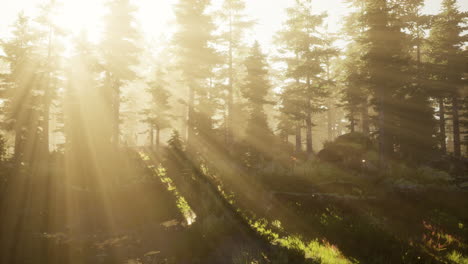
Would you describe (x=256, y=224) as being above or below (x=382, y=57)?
below

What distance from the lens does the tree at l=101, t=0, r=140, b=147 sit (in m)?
25.9

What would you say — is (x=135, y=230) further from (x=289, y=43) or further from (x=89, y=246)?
(x=289, y=43)

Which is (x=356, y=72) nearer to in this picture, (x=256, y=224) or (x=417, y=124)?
(x=417, y=124)

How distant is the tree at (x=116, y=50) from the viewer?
1019 inches

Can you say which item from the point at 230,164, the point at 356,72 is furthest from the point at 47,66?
the point at 356,72

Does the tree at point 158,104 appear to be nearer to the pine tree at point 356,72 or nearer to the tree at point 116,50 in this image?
the tree at point 116,50

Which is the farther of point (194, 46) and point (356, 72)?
point (194, 46)

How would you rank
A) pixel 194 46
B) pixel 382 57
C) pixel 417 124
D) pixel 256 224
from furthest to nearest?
pixel 194 46 → pixel 417 124 → pixel 382 57 → pixel 256 224

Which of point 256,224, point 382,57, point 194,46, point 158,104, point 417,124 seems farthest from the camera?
point 158,104

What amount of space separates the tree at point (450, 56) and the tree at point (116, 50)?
28.4m

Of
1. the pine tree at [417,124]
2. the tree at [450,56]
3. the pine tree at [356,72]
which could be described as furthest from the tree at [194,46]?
the tree at [450,56]

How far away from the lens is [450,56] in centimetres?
2608

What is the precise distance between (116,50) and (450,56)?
31.5m

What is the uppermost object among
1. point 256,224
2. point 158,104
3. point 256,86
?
point 256,86
